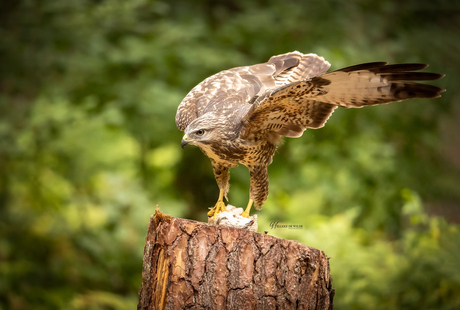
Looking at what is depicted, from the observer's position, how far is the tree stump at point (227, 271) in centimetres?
257

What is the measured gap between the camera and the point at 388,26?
8180 mm

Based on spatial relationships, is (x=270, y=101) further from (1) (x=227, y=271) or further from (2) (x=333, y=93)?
(1) (x=227, y=271)

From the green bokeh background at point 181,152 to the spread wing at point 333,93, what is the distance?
1800 millimetres

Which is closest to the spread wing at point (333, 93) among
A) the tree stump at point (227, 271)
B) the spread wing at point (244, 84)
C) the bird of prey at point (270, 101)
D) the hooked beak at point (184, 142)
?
the bird of prey at point (270, 101)

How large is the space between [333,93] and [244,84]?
→ 1.06 metres

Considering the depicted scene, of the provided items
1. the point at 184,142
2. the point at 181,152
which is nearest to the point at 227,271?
the point at 184,142

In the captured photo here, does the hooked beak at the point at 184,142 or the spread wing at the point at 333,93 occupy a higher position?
the spread wing at the point at 333,93

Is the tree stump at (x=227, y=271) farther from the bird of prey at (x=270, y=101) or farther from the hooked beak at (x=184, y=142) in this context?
the bird of prey at (x=270, y=101)

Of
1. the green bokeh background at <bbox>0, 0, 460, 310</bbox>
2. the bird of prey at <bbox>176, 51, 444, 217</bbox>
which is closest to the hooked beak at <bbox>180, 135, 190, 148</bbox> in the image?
the bird of prey at <bbox>176, 51, 444, 217</bbox>

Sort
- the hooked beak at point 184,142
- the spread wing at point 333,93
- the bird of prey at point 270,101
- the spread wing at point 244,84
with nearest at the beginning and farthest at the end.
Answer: the spread wing at point 333,93 → the bird of prey at point 270,101 → the hooked beak at point 184,142 → the spread wing at point 244,84

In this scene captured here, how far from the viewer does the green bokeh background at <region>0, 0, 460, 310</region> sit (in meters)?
4.89

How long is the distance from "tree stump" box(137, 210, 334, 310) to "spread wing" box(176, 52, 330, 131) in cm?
131

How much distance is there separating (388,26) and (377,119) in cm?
207

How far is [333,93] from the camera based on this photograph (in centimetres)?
315
